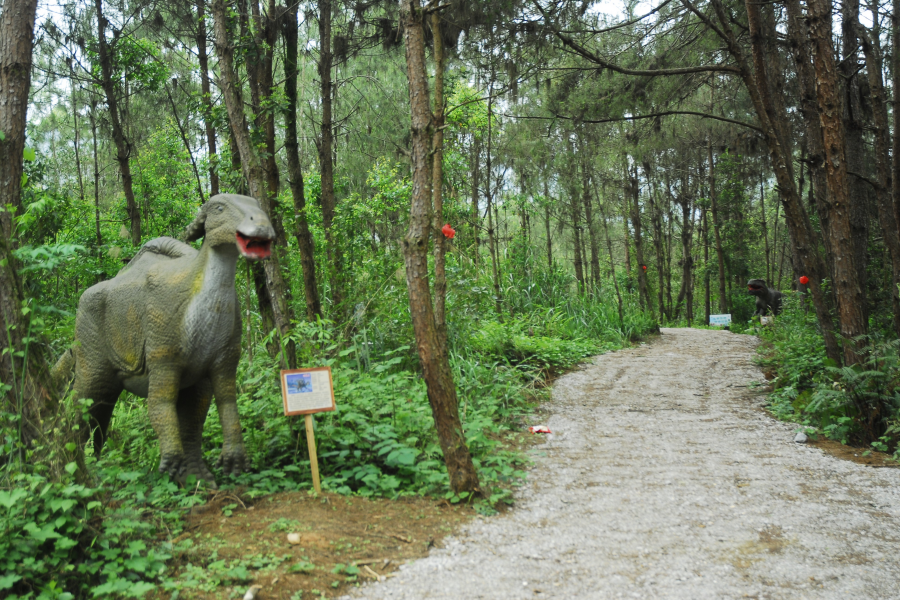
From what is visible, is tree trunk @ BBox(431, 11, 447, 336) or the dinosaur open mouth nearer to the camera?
the dinosaur open mouth

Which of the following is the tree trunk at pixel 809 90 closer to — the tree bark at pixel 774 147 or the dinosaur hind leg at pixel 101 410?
the tree bark at pixel 774 147

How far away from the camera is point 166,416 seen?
3.85 metres

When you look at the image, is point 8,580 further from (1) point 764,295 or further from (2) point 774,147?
(1) point 764,295

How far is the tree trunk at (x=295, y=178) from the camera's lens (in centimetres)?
696

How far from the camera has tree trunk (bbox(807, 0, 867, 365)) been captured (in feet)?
19.8

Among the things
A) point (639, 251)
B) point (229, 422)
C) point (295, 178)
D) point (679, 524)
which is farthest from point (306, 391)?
point (639, 251)

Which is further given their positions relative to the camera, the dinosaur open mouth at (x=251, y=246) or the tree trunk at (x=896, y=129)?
the tree trunk at (x=896, y=129)

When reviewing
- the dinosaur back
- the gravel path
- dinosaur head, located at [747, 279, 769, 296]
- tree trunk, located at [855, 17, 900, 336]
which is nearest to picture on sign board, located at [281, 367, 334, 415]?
the dinosaur back

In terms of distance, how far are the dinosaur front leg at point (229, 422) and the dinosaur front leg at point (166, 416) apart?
0.87 ft

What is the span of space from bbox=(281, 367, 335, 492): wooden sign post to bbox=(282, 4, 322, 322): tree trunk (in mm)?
2825

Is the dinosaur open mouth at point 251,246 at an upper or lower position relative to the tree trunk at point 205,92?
lower

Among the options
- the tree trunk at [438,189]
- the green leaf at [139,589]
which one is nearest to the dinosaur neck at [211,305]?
the green leaf at [139,589]

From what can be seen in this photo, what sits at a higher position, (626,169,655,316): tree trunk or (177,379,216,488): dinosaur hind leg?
(626,169,655,316): tree trunk

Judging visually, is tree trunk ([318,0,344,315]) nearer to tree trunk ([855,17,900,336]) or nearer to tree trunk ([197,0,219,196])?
tree trunk ([197,0,219,196])
